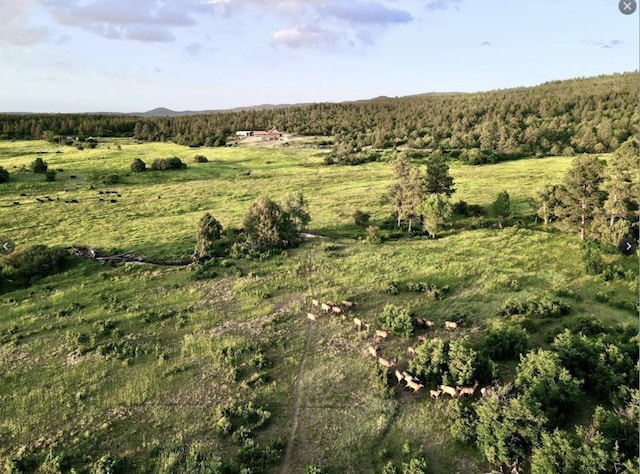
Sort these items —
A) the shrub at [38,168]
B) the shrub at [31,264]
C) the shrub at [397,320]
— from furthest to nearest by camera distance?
the shrub at [38,168], the shrub at [31,264], the shrub at [397,320]

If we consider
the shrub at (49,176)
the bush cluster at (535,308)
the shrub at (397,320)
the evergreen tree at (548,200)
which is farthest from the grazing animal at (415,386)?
the shrub at (49,176)

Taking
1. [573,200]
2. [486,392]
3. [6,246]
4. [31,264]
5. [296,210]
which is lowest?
[486,392]

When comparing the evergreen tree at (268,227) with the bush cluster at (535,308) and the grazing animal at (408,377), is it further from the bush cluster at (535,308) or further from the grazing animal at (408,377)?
the grazing animal at (408,377)

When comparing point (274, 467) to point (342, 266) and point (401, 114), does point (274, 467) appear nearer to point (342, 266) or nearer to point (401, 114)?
point (342, 266)

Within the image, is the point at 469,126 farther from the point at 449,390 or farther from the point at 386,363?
the point at 449,390

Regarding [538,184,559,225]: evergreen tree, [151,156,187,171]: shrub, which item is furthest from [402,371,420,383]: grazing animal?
[151,156,187,171]: shrub

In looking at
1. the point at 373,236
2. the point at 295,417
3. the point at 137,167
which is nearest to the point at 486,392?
the point at 295,417
